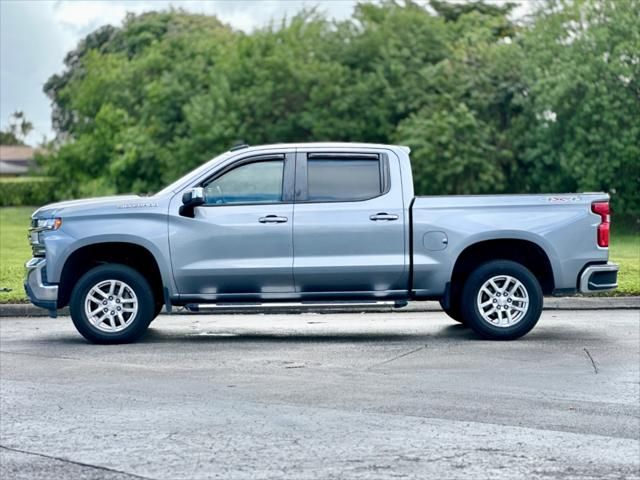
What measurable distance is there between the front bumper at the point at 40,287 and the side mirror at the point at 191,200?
1.51 meters

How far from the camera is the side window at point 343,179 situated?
12898 millimetres

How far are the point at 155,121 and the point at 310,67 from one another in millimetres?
11821

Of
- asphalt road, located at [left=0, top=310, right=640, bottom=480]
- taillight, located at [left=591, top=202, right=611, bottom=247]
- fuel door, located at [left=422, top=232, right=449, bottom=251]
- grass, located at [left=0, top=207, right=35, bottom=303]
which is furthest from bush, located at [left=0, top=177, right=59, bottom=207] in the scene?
taillight, located at [left=591, top=202, right=611, bottom=247]

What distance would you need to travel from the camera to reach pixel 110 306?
41.7 feet

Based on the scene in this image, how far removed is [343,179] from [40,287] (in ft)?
10.7

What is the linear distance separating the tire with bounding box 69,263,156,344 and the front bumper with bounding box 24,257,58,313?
0.24 metres

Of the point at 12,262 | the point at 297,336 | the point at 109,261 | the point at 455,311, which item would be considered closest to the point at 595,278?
the point at 455,311

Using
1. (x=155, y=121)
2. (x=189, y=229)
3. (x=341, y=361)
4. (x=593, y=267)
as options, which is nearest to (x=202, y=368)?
(x=341, y=361)

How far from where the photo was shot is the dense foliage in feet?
A: 135

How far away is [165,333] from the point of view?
45.2 feet

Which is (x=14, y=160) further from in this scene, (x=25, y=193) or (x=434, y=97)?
(x=434, y=97)

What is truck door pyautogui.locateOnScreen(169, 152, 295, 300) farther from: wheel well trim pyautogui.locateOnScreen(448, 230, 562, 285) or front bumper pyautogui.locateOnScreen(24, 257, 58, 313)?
wheel well trim pyautogui.locateOnScreen(448, 230, 562, 285)

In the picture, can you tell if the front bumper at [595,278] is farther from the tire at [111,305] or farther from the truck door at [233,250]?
the tire at [111,305]

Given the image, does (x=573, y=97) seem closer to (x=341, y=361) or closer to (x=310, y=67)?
(x=310, y=67)
